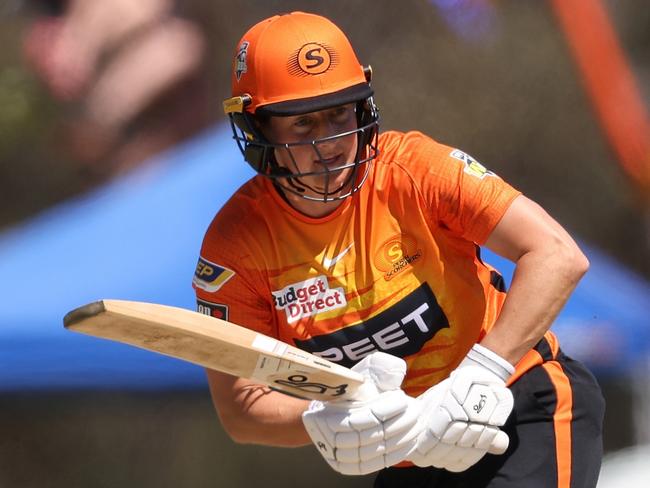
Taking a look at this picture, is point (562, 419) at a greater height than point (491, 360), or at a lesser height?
lesser

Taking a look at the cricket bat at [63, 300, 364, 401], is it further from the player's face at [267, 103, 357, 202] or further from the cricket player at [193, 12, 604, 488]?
the player's face at [267, 103, 357, 202]

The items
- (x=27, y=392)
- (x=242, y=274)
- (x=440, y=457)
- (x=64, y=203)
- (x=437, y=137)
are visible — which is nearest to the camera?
(x=440, y=457)

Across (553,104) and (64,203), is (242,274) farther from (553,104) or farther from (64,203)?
(553,104)

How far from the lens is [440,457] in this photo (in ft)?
7.21

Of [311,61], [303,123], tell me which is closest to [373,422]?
[303,123]

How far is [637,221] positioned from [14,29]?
2.32 m

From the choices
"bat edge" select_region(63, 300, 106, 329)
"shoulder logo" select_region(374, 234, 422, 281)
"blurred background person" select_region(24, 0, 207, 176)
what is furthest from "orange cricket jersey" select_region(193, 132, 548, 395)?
"blurred background person" select_region(24, 0, 207, 176)

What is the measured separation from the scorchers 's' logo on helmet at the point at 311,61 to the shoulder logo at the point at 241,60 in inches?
5.4

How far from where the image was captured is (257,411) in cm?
246

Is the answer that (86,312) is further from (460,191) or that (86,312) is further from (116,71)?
(116,71)

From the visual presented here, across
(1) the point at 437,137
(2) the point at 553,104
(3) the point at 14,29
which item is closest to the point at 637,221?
(2) the point at 553,104

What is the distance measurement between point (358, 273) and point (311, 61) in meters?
0.48

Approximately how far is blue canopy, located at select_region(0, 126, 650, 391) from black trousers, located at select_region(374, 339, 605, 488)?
122 centimetres

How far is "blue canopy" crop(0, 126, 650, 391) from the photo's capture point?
136 inches
